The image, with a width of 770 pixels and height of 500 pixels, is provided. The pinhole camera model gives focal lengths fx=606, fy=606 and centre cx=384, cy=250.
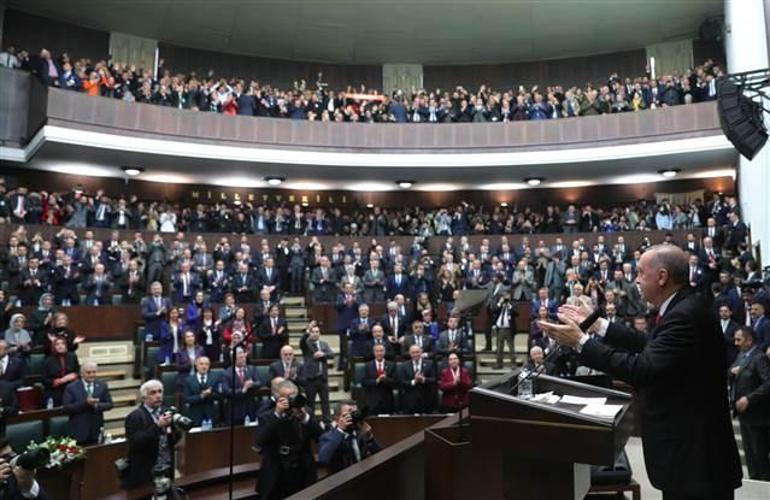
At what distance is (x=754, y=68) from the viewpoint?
345 inches

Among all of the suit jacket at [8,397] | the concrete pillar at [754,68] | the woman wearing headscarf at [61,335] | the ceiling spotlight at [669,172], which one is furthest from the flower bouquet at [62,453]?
the ceiling spotlight at [669,172]

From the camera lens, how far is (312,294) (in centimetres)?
1026

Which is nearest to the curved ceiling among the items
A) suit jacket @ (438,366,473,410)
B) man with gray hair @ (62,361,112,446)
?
suit jacket @ (438,366,473,410)

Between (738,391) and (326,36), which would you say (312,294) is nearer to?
(738,391)

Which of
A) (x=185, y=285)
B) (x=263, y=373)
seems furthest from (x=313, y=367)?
(x=185, y=285)

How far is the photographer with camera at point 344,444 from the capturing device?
13.0ft

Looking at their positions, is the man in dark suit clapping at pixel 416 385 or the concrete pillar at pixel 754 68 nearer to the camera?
the man in dark suit clapping at pixel 416 385

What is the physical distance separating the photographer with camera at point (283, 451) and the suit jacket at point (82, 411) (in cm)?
214

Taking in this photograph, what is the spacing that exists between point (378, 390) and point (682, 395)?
16.5ft

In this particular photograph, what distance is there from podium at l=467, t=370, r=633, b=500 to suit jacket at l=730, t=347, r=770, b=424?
3.14 metres

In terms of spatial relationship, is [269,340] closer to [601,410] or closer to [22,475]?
[22,475]

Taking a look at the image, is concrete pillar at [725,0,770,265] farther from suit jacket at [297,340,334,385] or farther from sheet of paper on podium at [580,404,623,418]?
sheet of paper on podium at [580,404,623,418]

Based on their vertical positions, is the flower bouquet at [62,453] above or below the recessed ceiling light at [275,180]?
below

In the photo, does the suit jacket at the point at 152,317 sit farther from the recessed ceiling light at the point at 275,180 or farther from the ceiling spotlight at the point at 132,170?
the recessed ceiling light at the point at 275,180
